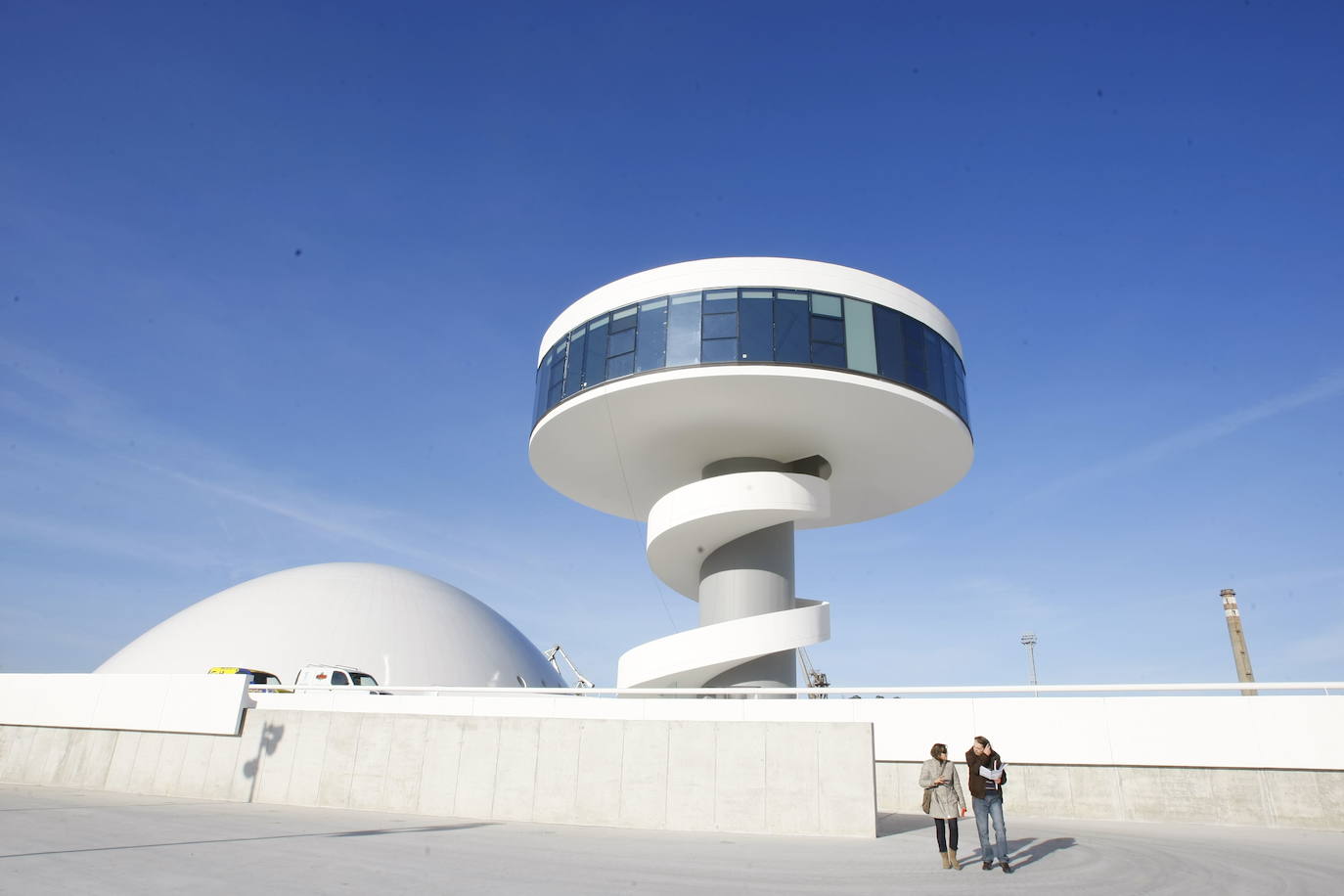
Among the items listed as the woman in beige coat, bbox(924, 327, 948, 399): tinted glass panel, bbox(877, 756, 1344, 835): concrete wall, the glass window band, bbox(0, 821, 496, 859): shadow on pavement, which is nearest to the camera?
the woman in beige coat

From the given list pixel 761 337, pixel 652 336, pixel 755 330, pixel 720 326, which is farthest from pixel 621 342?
pixel 761 337

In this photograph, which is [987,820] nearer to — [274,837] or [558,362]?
[274,837]

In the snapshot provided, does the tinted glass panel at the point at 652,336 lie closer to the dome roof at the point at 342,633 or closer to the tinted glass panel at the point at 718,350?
the tinted glass panel at the point at 718,350

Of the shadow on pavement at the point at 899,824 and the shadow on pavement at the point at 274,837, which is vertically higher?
the shadow on pavement at the point at 899,824

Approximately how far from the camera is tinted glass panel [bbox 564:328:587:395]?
21.8 metres

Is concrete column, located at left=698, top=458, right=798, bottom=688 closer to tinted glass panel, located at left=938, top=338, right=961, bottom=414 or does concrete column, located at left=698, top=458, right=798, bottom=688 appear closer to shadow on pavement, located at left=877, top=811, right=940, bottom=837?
tinted glass panel, located at left=938, top=338, right=961, bottom=414

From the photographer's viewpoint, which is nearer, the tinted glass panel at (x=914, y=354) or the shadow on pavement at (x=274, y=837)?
the shadow on pavement at (x=274, y=837)

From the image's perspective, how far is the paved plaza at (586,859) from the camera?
27.6 feet

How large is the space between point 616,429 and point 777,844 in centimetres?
1274

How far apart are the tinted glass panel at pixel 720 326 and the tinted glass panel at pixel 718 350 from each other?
0.15 m

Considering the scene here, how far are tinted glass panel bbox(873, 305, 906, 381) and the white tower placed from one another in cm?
5

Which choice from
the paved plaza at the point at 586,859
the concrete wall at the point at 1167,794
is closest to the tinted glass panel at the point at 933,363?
the concrete wall at the point at 1167,794

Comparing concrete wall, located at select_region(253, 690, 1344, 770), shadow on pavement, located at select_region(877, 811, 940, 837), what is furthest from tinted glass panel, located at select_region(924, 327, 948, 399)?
shadow on pavement, located at select_region(877, 811, 940, 837)

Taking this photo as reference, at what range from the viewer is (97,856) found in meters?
9.59
